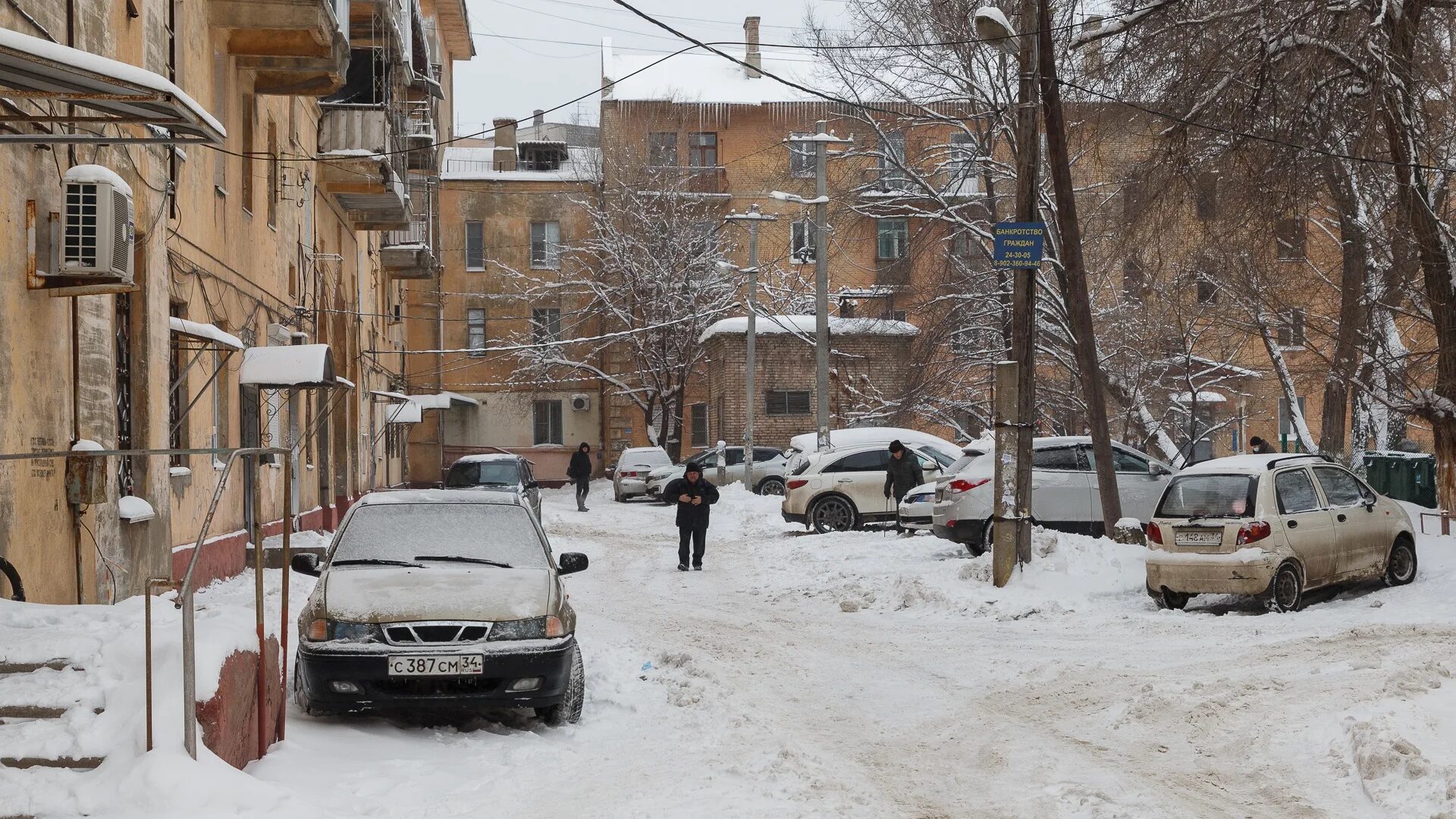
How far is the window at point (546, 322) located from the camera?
194 feet

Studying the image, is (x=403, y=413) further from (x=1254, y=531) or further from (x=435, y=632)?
(x=435, y=632)

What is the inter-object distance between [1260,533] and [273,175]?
15.2 metres

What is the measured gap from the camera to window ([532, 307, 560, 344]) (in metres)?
59.0

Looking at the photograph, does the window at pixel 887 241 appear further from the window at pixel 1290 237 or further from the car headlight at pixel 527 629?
the car headlight at pixel 527 629

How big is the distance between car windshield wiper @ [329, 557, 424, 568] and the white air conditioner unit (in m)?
2.94

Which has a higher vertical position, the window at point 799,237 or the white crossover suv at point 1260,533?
the window at point 799,237

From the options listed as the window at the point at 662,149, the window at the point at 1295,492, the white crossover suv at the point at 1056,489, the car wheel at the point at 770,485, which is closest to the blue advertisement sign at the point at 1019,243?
the window at the point at 1295,492

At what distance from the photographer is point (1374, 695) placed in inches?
364

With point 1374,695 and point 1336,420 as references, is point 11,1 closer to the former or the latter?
point 1374,695

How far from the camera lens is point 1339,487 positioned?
15680 millimetres

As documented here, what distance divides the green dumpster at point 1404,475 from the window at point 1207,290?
4.03 m

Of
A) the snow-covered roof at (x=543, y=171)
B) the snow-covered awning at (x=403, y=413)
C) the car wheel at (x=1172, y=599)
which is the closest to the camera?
the car wheel at (x=1172, y=599)

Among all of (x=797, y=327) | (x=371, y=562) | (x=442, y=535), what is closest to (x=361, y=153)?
(x=442, y=535)

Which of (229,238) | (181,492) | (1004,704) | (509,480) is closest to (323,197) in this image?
(509,480)
